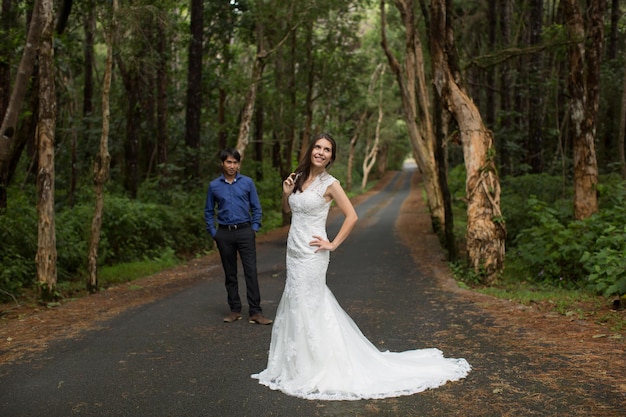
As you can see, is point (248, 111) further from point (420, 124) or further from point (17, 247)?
point (17, 247)

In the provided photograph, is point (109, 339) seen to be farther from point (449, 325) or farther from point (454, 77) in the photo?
point (454, 77)

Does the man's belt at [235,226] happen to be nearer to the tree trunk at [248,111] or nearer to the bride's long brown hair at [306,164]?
the bride's long brown hair at [306,164]

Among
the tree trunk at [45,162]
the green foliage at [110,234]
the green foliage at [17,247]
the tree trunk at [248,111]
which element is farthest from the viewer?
the tree trunk at [248,111]

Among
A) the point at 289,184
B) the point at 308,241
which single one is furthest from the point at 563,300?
the point at 289,184

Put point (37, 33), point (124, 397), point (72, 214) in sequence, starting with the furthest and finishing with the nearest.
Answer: point (72, 214), point (37, 33), point (124, 397)

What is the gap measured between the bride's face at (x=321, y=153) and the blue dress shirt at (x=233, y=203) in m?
2.65

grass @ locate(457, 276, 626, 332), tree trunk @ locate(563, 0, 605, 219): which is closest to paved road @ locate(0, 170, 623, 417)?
grass @ locate(457, 276, 626, 332)

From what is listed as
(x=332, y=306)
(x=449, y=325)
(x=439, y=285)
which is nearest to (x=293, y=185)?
(x=332, y=306)

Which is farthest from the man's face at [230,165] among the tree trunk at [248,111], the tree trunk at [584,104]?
the tree trunk at [248,111]

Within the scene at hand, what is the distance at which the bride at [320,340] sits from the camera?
5.42 metres

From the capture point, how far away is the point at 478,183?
38.7ft

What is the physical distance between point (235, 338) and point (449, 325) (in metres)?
2.81

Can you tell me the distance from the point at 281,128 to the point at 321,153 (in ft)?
73.1

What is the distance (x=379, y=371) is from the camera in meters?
5.63
